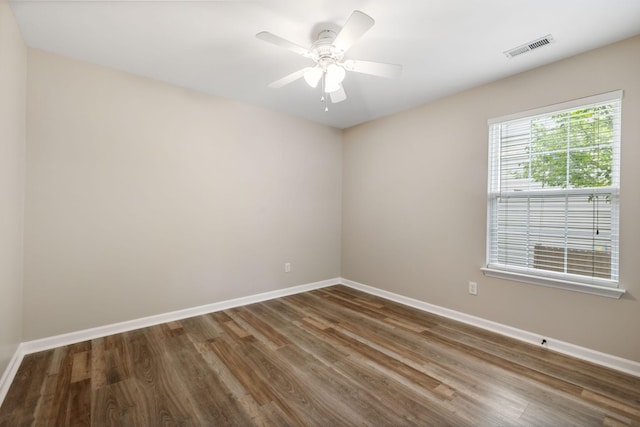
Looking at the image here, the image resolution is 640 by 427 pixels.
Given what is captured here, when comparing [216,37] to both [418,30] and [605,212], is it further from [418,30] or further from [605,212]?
[605,212]

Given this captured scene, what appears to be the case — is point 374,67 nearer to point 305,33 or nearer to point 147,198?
point 305,33

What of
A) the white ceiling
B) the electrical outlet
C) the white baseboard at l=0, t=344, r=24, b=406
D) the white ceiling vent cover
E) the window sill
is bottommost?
the white baseboard at l=0, t=344, r=24, b=406

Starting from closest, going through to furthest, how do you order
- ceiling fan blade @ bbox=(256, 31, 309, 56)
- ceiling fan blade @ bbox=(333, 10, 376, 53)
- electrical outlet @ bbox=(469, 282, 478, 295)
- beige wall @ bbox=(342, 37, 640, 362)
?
ceiling fan blade @ bbox=(333, 10, 376, 53), ceiling fan blade @ bbox=(256, 31, 309, 56), beige wall @ bbox=(342, 37, 640, 362), electrical outlet @ bbox=(469, 282, 478, 295)

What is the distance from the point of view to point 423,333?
2.66 m

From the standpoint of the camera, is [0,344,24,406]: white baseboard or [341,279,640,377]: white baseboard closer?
[0,344,24,406]: white baseboard

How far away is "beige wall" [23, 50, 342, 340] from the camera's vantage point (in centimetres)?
232

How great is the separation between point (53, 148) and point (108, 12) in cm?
122

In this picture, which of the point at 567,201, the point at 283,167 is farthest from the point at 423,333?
the point at 283,167

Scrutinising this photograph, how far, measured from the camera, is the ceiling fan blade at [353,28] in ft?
5.04

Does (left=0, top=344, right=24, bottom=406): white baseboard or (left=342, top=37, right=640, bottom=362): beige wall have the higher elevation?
(left=342, top=37, right=640, bottom=362): beige wall

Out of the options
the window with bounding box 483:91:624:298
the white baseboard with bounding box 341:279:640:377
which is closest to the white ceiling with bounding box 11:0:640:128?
the window with bounding box 483:91:624:298

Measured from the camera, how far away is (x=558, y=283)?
233 cm

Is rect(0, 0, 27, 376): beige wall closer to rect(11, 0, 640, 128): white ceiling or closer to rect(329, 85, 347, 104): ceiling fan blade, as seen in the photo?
rect(11, 0, 640, 128): white ceiling

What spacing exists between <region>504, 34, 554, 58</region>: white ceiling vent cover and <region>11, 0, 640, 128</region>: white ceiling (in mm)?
48
